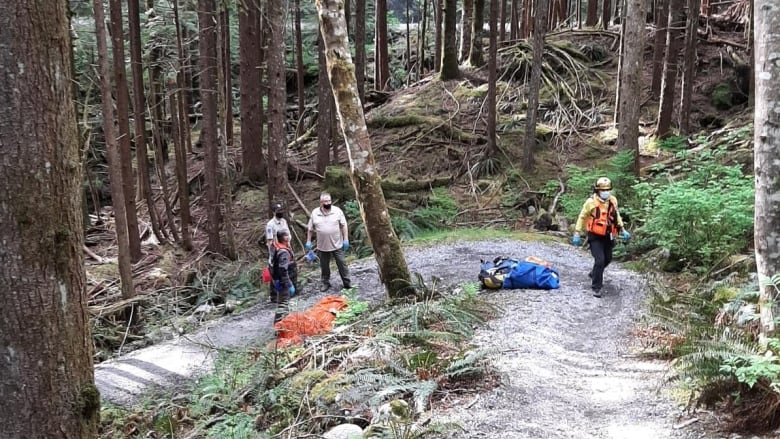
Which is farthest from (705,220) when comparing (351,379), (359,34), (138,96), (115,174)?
(138,96)

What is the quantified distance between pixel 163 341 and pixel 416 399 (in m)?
6.75

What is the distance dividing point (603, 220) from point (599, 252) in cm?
51

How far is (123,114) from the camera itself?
46.9 ft

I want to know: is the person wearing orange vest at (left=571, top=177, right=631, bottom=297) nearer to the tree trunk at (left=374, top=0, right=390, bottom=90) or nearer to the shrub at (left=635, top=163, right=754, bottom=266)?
the shrub at (left=635, top=163, right=754, bottom=266)

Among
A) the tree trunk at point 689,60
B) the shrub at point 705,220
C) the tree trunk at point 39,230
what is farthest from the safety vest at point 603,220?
the tree trunk at point 689,60

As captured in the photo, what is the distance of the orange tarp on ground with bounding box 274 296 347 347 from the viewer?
26.8 feet

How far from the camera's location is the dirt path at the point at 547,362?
4.84 metres

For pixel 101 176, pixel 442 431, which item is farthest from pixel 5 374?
pixel 101 176

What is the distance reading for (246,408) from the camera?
612 cm

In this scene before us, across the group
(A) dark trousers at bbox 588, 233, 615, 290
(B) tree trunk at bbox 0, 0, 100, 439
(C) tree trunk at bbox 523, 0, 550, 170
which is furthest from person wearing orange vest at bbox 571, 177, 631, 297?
(C) tree trunk at bbox 523, 0, 550, 170

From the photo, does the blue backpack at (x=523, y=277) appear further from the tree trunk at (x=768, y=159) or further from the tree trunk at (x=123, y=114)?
the tree trunk at (x=123, y=114)

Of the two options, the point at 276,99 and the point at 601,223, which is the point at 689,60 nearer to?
the point at 601,223

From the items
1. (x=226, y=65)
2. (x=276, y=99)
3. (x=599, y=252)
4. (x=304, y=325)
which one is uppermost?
(x=226, y=65)

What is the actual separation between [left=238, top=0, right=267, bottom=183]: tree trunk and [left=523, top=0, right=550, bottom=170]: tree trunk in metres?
7.94
